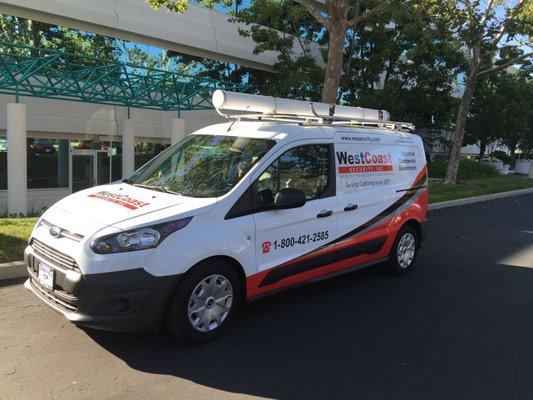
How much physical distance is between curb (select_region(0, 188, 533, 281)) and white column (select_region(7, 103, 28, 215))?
27.5 ft

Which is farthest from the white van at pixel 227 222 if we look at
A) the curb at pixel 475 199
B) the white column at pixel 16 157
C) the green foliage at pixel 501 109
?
the green foliage at pixel 501 109

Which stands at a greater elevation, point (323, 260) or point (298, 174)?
point (298, 174)

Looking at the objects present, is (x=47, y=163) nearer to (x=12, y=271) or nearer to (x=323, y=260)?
(x=12, y=271)

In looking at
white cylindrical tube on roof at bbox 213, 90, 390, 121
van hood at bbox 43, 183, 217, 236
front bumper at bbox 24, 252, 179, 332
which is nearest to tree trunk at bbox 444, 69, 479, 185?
white cylindrical tube on roof at bbox 213, 90, 390, 121

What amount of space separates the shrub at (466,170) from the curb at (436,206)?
18.1 feet

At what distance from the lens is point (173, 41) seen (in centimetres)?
2011

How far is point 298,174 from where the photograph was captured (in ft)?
17.4

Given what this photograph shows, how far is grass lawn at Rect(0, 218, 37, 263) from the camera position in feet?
21.5

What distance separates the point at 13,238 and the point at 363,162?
4.96 m

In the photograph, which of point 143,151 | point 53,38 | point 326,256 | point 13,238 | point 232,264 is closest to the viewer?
point 232,264

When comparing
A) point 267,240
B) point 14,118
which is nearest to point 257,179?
point 267,240

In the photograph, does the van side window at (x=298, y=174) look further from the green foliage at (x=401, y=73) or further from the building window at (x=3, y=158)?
the green foliage at (x=401, y=73)

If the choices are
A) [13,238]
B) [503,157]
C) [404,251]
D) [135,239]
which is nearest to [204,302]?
[135,239]

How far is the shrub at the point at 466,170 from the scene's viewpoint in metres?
27.5
